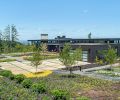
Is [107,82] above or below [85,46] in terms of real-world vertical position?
below

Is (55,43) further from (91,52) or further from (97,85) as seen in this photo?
(97,85)

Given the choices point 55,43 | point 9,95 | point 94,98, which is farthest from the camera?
point 55,43

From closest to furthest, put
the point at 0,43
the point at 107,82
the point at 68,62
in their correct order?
the point at 107,82 < the point at 68,62 < the point at 0,43

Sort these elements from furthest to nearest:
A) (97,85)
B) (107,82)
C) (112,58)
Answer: (112,58)
(107,82)
(97,85)

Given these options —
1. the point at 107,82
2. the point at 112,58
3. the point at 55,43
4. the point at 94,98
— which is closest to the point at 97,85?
the point at 107,82

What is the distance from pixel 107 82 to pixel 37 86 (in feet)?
40.0

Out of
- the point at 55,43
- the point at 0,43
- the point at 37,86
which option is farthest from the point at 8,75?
the point at 0,43

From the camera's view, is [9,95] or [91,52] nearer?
[9,95]

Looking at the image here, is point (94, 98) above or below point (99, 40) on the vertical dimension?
below

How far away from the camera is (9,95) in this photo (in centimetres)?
2033

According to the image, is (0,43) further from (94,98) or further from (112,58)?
(94,98)

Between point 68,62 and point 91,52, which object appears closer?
point 68,62

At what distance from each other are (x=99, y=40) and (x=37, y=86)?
5429cm

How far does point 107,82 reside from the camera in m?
32.6
